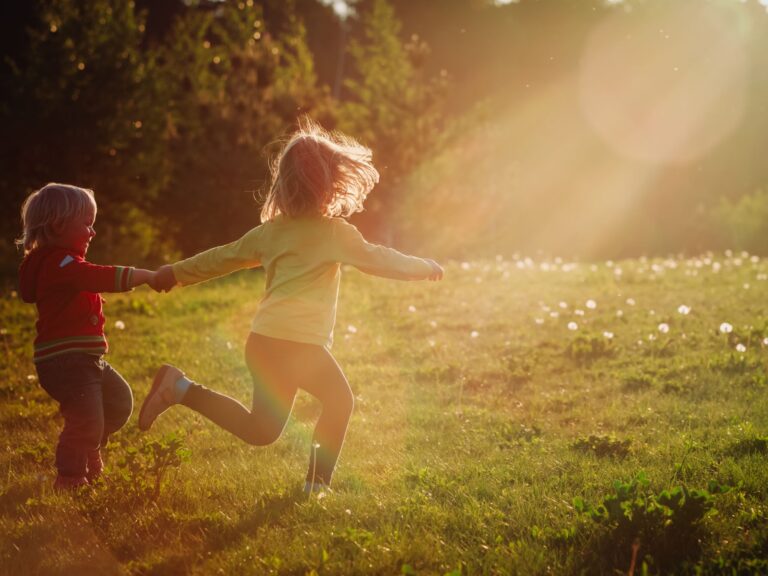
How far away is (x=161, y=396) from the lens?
466 centimetres

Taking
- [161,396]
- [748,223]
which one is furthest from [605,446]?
[748,223]

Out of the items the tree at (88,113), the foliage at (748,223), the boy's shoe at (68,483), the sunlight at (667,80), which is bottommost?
the boy's shoe at (68,483)

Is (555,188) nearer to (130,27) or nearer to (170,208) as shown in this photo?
(170,208)

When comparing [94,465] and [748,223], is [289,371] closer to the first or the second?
[94,465]

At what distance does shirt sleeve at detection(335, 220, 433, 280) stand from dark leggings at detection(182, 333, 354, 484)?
57 centimetres

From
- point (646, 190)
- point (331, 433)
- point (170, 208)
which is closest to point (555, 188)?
point (646, 190)

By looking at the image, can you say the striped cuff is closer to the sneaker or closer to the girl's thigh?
the sneaker

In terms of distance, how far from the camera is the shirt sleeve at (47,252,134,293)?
14.6 feet

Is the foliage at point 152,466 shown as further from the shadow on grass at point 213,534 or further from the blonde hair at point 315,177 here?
the blonde hair at point 315,177

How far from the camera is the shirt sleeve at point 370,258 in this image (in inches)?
175

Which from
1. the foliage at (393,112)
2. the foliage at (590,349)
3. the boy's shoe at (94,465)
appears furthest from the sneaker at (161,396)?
the foliage at (393,112)

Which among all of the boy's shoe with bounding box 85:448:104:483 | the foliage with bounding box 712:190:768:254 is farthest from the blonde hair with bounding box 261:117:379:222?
the foliage with bounding box 712:190:768:254

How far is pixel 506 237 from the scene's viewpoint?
3406 cm

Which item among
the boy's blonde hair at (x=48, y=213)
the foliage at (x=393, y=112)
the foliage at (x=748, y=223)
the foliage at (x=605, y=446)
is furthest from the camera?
the foliage at (x=393, y=112)
